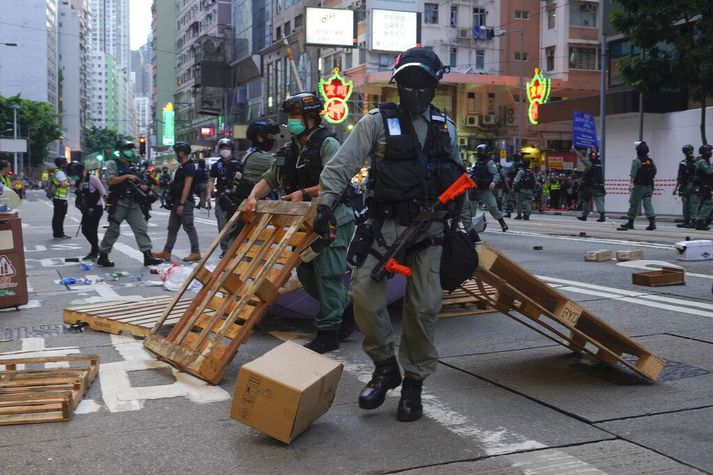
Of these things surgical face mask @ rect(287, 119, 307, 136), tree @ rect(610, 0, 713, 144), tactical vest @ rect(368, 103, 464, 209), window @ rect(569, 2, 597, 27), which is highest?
window @ rect(569, 2, 597, 27)

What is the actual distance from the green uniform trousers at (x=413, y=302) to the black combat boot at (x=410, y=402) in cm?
6

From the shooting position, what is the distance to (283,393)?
3879mm

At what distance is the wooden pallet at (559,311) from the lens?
4695mm

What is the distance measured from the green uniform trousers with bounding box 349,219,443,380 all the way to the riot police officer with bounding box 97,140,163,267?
8047 mm

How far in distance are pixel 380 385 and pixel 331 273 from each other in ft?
5.31

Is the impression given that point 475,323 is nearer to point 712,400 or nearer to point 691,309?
point 691,309

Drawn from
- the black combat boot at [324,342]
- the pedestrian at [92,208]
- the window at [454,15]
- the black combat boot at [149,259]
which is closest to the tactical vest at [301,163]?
the black combat boot at [324,342]

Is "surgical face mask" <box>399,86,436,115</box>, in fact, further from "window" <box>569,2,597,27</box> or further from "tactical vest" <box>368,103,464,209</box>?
"window" <box>569,2,597,27</box>

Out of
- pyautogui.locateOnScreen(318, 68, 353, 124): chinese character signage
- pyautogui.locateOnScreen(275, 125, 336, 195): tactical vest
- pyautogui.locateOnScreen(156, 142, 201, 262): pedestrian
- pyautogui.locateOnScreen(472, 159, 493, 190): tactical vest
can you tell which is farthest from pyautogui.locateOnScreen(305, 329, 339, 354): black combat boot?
pyautogui.locateOnScreen(318, 68, 353, 124): chinese character signage

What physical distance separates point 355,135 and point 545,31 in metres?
56.9

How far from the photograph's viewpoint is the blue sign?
28547 mm

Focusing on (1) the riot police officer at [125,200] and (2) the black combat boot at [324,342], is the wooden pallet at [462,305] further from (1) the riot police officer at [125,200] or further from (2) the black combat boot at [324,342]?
(1) the riot police officer at [125,200]

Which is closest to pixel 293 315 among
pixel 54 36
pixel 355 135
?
pixel 355 135

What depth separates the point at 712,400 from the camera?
4559mm
